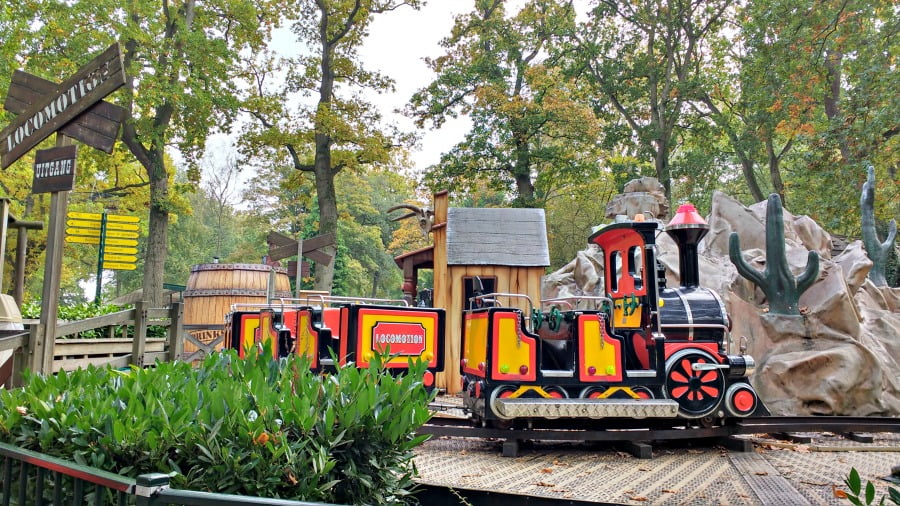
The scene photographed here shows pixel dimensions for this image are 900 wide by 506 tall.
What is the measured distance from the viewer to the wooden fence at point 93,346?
216 inches

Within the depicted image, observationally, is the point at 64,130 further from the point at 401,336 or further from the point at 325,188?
the point at 325,188

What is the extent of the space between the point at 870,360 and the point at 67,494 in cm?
997

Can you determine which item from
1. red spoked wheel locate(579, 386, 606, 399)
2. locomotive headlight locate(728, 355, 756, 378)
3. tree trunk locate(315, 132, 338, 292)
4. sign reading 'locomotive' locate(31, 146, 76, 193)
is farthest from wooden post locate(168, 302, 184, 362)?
tree trunk locate(315, 132, 338, 292)

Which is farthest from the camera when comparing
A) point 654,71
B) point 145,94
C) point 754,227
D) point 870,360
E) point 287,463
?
point 654,71

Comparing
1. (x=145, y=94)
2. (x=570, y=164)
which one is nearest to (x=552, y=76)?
(x=570, y=164)

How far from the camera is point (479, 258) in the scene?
12.0 m

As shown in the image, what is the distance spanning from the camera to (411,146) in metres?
22.0

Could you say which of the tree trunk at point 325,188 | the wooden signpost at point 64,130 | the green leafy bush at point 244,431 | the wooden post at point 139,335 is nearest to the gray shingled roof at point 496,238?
the wooden post at point 139,335

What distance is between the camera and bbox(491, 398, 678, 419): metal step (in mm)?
6449

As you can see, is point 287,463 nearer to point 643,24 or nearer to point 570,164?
point 570,164

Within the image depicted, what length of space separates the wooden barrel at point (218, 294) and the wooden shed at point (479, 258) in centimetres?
342

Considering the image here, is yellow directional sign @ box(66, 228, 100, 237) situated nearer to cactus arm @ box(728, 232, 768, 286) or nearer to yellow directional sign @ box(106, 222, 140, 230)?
yellow directional sign @ box(106, 222, 140, 230)

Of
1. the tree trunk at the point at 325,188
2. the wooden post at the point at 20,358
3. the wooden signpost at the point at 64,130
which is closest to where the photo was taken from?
the wooden signpost at the point at 64,130

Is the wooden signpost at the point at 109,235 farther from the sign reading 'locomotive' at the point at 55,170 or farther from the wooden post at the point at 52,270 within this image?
the wooden post at the point at 52,270
